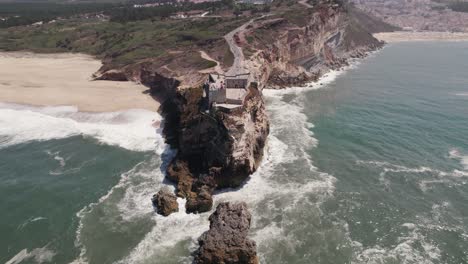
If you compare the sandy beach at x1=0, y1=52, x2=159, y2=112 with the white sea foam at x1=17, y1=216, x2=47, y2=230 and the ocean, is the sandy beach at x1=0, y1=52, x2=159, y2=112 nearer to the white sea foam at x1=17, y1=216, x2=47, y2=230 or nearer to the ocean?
the ocean

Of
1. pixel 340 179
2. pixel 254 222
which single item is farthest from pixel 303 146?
pixel 254 222

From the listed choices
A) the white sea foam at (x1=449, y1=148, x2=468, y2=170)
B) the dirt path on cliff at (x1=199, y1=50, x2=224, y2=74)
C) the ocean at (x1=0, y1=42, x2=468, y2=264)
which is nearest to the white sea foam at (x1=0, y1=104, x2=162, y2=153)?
the ocean at (x1=0, y1=42, x2=468, y2=264)

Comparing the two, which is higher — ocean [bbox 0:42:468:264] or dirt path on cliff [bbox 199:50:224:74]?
dirt path on cliff [bbox 199:50:224:74]

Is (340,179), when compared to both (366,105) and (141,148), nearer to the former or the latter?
(141,148)

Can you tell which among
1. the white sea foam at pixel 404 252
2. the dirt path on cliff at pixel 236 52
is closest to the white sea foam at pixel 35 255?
the white sea foam at pixel 404 252

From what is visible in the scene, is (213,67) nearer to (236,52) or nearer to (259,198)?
(236,52)

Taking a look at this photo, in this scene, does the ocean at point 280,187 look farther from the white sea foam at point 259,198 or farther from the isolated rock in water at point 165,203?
the isolated rock in water at point 165,203
